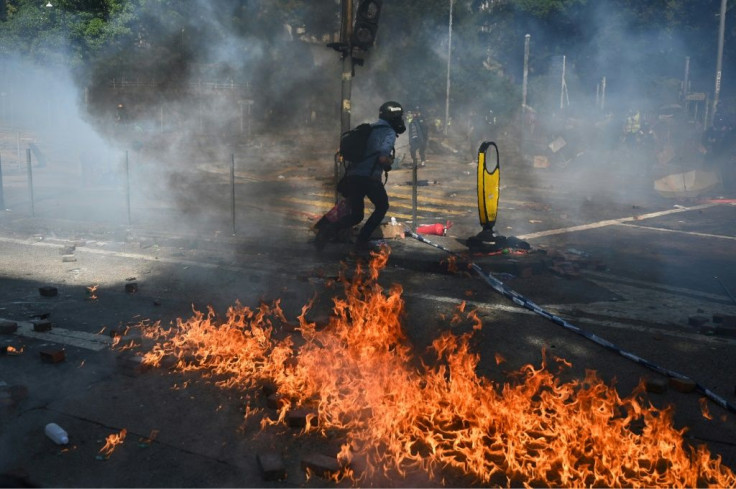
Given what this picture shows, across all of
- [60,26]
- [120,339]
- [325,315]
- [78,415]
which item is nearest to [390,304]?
[325,315]

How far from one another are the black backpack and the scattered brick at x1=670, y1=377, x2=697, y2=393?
485 cm

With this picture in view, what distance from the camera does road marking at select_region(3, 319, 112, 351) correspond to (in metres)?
5.16

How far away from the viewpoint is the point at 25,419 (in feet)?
12.8

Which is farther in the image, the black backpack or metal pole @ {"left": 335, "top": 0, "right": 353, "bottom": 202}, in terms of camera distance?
metal pole @ {"left": 335, "top": 0, "right": 353, "bottom": 202}

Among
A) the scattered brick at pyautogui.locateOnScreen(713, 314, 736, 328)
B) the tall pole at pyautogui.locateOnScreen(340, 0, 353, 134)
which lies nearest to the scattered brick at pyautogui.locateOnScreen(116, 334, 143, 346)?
the scattered brick at pyautogui.locateOnScreen(713, 314, 736, 328)

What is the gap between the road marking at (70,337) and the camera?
5156 millimetres

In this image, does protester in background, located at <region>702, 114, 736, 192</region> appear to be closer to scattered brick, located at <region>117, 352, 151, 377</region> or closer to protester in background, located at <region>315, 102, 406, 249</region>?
protester in background, located at <region>315, 102, 406, 249</region>

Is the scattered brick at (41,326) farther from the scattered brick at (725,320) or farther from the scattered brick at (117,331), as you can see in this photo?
the scattered brick at (725,320)

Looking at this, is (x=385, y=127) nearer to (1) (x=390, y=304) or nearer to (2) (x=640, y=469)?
(1) (x=390, y=304)

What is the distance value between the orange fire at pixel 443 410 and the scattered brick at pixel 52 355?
2.03ft

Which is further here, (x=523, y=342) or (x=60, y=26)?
(x=60, y=26)

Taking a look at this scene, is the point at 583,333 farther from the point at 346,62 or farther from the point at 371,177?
the point at 346,62

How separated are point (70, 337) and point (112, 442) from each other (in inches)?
77.5

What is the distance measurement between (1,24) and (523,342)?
1179 inches
